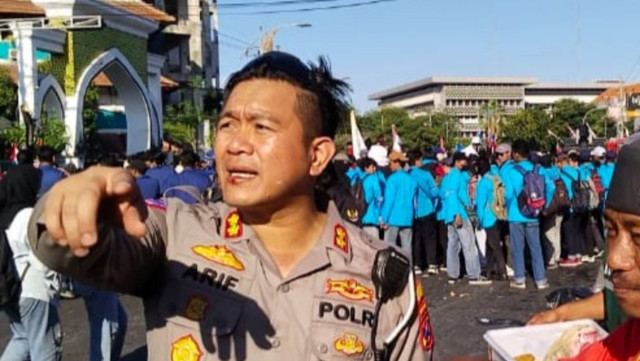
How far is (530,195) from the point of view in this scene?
33.3 ft

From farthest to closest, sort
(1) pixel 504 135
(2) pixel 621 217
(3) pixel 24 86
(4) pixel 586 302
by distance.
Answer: (1) pixel 504 135
(3) pixel 24 86
(4) pixel 586 302
(2) pixel 621 217

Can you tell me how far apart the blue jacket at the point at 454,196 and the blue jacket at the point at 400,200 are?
42 centimetres

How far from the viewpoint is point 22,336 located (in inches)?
231

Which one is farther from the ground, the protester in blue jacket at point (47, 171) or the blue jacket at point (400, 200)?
the protester in blue jacket at point (47, 171)

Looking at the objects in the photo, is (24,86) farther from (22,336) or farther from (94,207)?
(94,207)

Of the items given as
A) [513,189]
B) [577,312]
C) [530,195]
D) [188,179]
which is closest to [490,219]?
[513,189]

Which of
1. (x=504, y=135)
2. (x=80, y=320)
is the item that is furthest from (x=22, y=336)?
(x=504, y=135)

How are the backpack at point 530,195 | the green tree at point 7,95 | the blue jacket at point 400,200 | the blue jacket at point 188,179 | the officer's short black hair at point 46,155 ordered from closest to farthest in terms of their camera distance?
1. the backpack at point 530,195
2. the officer's short black hair at point 46,155
3. the blue jacket at point 188,179
4. the blue jacket at point 400,200
5. the green tree at point 7,95

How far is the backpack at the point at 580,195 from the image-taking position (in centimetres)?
1229

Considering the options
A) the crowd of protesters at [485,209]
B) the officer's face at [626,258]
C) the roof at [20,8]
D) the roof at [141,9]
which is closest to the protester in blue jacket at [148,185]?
the crowd of protesters at [485,209]

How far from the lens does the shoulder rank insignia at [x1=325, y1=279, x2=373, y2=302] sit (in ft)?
6.97

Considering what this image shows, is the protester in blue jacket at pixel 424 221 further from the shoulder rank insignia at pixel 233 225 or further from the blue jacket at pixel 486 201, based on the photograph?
the shoulder rank insignia at pixel 233 225

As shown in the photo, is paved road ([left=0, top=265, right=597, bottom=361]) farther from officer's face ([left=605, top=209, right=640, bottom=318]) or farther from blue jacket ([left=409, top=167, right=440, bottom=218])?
officer's face ([left=605, top=209, right=640, bottom=318])

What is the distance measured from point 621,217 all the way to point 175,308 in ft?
3.21
